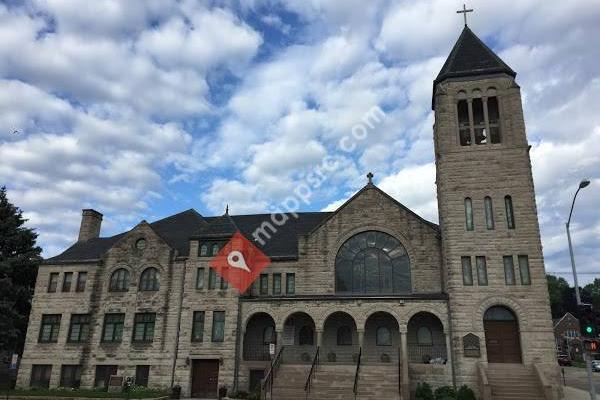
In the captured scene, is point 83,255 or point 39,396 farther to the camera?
point 83,255

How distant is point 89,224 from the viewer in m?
37.8

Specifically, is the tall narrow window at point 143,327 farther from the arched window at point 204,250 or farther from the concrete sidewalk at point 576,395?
the concrete sidewalk at point 576,395

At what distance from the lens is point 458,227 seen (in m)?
26.5

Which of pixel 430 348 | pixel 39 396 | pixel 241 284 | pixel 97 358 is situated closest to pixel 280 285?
pixel 241 284

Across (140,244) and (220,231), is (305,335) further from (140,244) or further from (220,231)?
(140,244)

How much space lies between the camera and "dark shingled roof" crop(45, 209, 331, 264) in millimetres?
31094

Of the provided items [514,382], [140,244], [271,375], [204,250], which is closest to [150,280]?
[140,244]

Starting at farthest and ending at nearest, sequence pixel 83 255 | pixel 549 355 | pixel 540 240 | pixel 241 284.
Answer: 1. pixel 83 255
2. pixel 241 284
3. pixel 540 240
4. pixel 549 355

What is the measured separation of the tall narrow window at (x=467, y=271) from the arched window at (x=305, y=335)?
31.6 feet

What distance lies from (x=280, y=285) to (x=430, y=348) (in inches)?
385

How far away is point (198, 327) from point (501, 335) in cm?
1736

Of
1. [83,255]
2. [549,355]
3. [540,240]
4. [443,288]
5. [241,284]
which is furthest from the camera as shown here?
[83,255]

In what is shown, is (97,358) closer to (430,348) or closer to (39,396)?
(39,396)

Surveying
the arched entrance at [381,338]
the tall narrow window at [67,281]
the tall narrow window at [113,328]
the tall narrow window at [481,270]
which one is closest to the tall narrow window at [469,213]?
the tall narrow window at [481,270]
